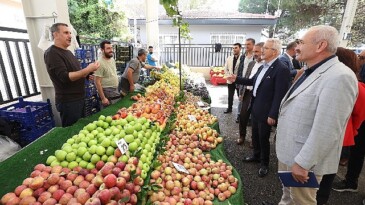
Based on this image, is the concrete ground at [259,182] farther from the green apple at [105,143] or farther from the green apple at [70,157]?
the green apple at [70,157]

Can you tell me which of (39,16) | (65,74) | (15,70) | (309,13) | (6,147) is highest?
(309,13)

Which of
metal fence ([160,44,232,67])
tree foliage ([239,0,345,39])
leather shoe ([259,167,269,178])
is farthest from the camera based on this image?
tree foliage ([239,0,345,39])

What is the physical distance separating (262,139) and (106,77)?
3.05 meters

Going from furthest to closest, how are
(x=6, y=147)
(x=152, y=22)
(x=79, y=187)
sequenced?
(x=152, y=22) < (x=6, y=147) < (x=79, y=187)

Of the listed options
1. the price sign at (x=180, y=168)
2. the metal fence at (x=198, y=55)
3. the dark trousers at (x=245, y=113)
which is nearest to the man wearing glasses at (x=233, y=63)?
the dark trousers at (x=245, y=113)

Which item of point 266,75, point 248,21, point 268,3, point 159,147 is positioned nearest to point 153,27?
point 248,21

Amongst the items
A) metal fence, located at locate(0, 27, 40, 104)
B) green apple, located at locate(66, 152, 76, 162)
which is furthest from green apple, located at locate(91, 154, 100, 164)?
metal fence, located at locate(0, 27, 40, 104)

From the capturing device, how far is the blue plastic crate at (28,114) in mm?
3164

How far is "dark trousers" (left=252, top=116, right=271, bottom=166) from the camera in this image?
3.15m

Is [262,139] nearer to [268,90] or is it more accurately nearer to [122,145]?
[268,90]

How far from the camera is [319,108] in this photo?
156 centimetres

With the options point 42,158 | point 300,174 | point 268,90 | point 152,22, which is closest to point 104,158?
point 42,158

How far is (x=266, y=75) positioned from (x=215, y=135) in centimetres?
112

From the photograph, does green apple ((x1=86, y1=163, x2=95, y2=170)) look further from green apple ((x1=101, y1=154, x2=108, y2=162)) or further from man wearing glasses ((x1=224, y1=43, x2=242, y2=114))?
man wearing glasses ((x1=224, y1=43, x2=242, y2=114))
